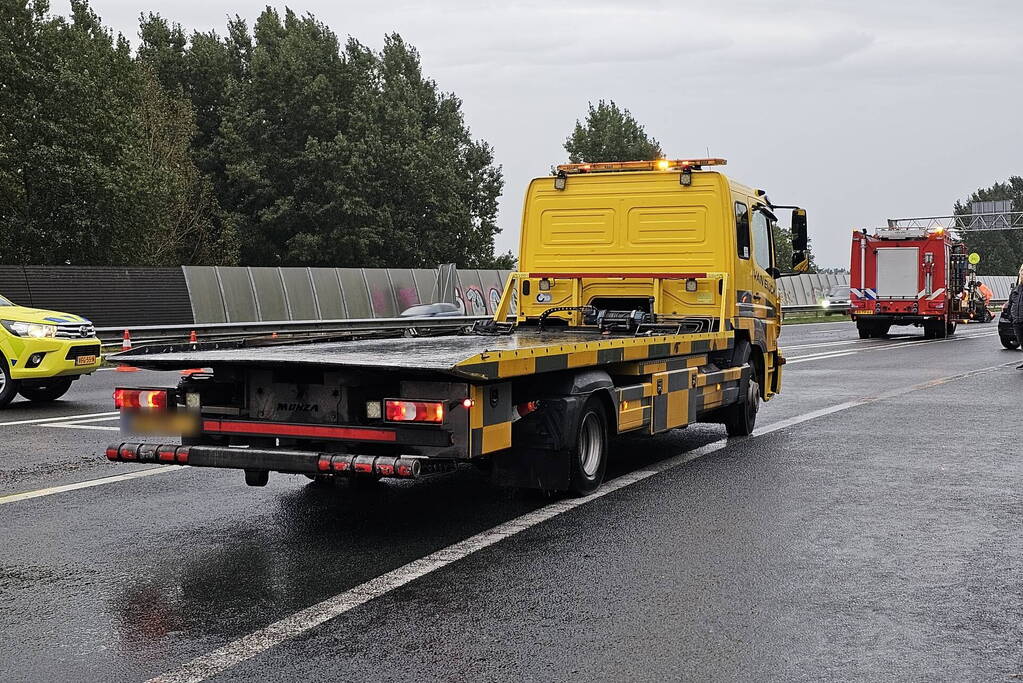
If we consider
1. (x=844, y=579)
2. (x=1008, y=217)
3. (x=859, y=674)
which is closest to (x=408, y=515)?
(x=844, y=579)

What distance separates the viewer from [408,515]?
7.54m

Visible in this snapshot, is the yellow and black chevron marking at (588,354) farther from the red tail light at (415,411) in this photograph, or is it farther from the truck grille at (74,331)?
the truck grille at (74,331)

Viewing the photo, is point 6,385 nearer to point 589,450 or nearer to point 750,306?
point 750,306

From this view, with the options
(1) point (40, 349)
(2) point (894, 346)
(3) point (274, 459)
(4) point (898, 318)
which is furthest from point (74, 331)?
(4) point (898, 318)

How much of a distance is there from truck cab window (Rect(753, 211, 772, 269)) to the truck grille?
26.6ft

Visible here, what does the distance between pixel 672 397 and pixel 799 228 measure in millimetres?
3922

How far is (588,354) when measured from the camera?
7.87 metres

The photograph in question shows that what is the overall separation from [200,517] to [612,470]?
3262 mm

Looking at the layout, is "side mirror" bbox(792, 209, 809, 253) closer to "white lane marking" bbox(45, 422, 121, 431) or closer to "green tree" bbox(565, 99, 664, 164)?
"white lane marking" bbox(45, 422, 121, 431)

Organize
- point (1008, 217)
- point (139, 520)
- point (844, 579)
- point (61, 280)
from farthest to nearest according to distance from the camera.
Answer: point (1008, 217), point (61, 280), point (139, 520), point (844, 579)

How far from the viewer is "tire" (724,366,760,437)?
37.2 feet

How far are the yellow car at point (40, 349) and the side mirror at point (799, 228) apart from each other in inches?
319

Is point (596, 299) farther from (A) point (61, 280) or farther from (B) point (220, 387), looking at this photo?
(A) point (61, 280)

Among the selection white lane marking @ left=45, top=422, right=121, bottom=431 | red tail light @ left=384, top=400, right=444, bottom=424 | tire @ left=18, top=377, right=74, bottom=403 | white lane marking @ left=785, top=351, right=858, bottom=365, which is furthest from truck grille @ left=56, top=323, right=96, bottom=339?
white lane marking @ left=785, top=351, right=858, bottom=365
